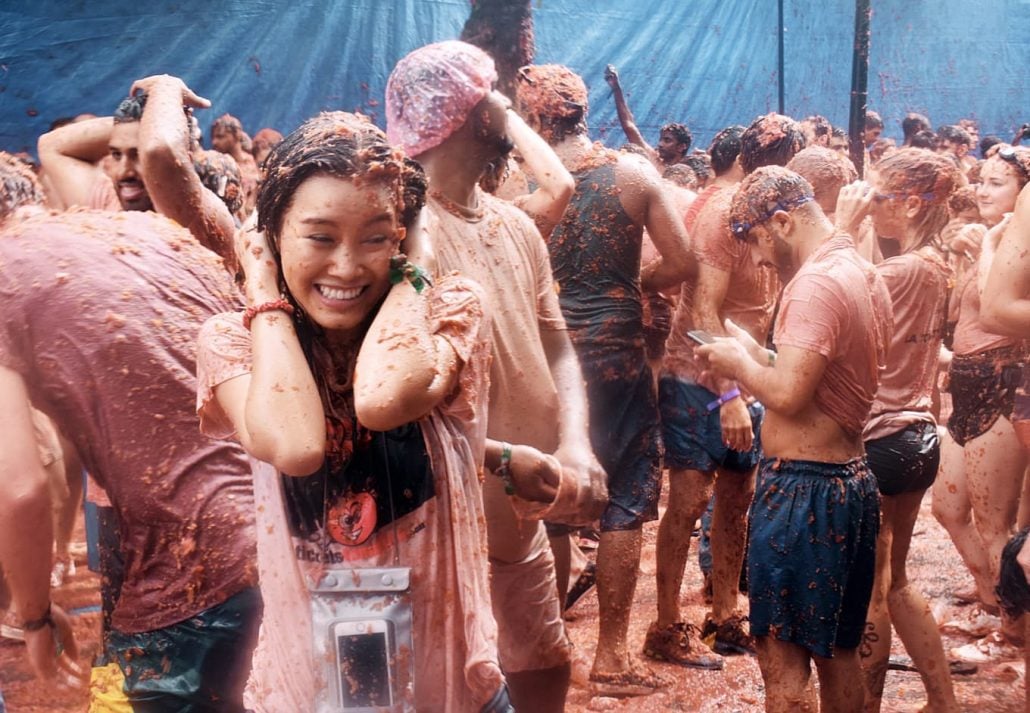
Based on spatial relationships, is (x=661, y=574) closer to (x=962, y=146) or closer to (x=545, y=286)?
(x=545, y=286)

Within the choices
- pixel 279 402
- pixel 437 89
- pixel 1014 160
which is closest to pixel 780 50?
pixel 1014 160

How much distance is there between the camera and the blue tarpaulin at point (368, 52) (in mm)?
3105

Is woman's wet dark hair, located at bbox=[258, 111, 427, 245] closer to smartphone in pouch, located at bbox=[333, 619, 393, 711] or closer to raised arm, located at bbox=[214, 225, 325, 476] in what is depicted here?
raised arm, located at bbox=[214, 225, 325, 476]

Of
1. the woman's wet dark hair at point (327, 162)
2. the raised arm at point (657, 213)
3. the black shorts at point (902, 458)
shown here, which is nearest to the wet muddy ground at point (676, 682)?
the black shorts at point (902, 458)

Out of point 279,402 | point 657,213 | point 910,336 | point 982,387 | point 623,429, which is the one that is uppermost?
point 279,402

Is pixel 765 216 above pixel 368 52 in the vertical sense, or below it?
below

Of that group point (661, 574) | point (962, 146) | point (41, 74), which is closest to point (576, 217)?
point (661, 574)

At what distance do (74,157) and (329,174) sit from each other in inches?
59.2

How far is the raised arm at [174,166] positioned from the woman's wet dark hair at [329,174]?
0.85 m

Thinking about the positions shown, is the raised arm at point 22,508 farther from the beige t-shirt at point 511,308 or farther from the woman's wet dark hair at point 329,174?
the beige t-shirt at point 511,308

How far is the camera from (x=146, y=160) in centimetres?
246

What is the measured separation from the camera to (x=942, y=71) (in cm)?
675

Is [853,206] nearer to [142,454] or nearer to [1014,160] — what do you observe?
[1014,160]

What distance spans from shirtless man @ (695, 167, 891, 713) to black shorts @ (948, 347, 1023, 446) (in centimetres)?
141
